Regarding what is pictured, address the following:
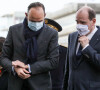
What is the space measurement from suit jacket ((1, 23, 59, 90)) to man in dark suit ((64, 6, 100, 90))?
0.30 meters

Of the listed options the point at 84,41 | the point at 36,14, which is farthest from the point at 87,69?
the point at 36,14

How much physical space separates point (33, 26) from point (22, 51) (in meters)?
0.31

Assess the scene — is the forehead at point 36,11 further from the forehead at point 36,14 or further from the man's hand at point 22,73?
the man's hand at point 22,73

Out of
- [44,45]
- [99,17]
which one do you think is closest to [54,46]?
[44,45]

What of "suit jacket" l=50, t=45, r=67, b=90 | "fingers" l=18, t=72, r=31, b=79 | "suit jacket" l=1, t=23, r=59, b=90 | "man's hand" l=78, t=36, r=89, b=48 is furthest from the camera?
"suit jacket" l=50, t=45, r=67, b=90

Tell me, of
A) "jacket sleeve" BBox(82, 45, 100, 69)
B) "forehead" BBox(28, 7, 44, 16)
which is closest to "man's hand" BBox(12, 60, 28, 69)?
"forehead" BBox(28, 7, 44, 16)

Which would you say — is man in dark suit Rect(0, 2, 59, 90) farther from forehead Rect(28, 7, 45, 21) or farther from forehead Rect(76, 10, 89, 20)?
forehead Rect(76, 10, 89, 20)

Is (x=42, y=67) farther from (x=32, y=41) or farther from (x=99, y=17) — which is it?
(x=99, y=17)

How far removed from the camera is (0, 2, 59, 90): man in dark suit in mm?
3738

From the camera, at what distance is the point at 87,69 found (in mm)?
3920

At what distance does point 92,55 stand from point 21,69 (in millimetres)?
815

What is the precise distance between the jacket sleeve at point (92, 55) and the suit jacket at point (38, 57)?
343mm

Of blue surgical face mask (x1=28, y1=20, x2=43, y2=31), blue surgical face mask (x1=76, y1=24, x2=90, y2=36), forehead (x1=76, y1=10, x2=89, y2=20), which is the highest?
forehead (x1=76, y1=10, x2=89, y2=20)

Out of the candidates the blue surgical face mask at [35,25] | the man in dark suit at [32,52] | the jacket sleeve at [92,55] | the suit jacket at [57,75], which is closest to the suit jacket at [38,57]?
the man in dark suit at [32,52]
